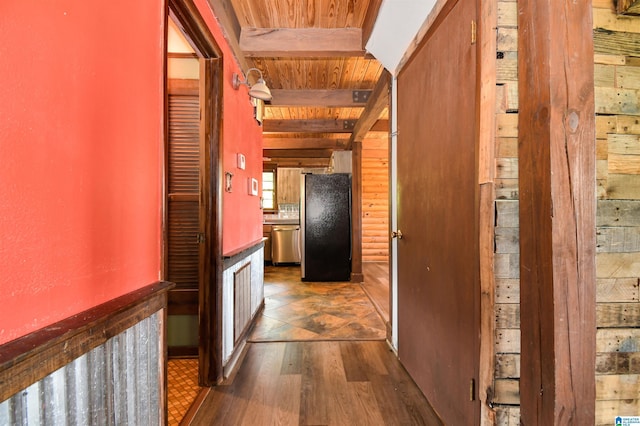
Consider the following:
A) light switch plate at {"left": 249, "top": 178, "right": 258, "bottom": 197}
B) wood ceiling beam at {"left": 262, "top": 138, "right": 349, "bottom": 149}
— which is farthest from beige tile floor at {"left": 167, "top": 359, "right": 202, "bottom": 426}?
wood ceiling beam at {"left": 262, "top": 138, "right": 349, "bottom": 149}

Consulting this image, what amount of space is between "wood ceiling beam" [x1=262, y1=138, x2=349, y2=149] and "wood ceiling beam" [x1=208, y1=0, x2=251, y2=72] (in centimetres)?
306

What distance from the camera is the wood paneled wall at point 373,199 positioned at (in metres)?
6.26

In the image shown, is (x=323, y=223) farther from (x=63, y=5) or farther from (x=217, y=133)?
→ (x=63, y=5)

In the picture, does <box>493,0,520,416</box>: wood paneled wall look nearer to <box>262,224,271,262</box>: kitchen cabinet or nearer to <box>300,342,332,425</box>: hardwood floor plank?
<box>300,342,332,425</box>: hardwood floor plank

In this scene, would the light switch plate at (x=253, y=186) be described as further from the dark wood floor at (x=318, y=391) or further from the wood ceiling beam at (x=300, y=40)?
the dark wood floor at (x=318, y=391)

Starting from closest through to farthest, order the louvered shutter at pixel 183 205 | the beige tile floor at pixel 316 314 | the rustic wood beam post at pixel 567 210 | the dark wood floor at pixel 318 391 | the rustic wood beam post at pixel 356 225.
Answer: the rustic wood beam post at pixel 567 210
the dark wood floor at pixel 318 391
the louvered shutter at pixel 183 205
the beige tile floor at pixel 316 314
the rustic wood beam post at pixel 356 225

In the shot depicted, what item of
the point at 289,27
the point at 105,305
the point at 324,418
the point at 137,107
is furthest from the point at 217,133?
the point at 324,418

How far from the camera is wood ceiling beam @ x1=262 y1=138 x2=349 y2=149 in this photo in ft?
18.3

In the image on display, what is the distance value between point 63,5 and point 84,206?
19.1 inches

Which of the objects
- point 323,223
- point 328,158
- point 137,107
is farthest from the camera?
point 328,158

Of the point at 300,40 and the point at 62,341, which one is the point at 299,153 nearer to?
the point at 300,40

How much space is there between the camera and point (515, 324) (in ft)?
3.76

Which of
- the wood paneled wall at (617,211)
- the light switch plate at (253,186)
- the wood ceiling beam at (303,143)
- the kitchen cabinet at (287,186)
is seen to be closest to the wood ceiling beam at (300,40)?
the light switch plate at (253,186)

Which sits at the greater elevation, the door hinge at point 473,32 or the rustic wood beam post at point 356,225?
the door hinge at point 473,32
